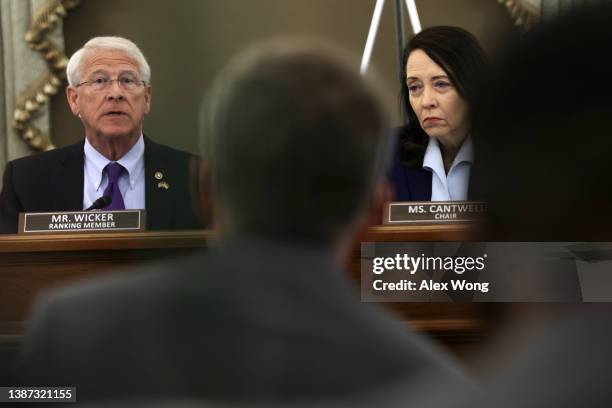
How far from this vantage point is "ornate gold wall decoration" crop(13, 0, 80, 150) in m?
2.61

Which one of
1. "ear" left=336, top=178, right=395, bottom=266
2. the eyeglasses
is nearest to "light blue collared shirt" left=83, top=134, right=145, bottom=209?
the eyeglasses

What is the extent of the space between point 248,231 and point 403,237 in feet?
3.02

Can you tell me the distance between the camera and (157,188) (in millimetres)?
1787

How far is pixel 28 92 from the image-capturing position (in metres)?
2.62

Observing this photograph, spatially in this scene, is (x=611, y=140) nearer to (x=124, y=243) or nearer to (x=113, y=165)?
(x=124, y=243)

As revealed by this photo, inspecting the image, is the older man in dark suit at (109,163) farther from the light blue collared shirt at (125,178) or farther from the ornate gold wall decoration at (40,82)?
the ornate gold wall decoration at (40,82)

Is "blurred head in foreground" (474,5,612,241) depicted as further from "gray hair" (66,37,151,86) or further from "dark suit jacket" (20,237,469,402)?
"gray hair" (66,37,151,86)

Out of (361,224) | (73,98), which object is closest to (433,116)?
(73,98)

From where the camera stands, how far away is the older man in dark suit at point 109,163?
1775mm

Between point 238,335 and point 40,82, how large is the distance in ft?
7.29

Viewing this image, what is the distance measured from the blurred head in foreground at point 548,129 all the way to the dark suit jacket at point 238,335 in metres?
0.08

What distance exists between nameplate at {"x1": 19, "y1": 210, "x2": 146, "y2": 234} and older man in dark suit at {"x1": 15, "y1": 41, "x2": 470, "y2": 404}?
991 mm

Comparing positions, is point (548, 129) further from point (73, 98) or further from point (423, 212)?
point (73, 98)

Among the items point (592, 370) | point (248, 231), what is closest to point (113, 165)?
point (248, 231)
